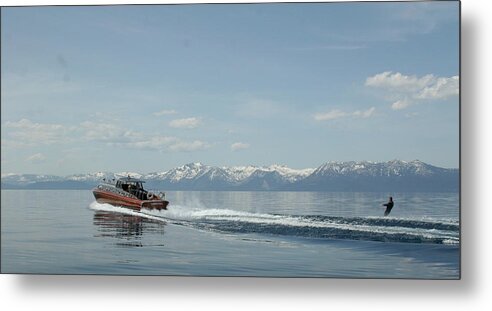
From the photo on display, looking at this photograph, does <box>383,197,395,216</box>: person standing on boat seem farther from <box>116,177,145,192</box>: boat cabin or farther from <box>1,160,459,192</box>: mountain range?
<box>116,177,145,192</box>: boat cabin

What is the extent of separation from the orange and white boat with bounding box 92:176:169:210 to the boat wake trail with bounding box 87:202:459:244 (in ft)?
0.14

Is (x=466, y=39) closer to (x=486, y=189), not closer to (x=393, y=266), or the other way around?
(x=486, y=189)

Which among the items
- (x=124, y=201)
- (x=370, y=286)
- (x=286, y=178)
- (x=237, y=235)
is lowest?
(x=370, y=286)

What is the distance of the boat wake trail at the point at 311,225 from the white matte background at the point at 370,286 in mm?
214

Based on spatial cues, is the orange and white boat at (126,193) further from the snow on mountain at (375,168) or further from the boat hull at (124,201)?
the snow on mountain at (375,168)

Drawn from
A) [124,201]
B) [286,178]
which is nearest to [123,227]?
[124,201]

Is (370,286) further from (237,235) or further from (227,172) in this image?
(227,172)

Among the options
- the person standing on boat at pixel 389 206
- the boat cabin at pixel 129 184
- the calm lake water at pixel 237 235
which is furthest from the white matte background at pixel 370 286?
the boat cabin at pixel 129 184

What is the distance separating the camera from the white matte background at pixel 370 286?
3775 mm

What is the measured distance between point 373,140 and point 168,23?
130 cm

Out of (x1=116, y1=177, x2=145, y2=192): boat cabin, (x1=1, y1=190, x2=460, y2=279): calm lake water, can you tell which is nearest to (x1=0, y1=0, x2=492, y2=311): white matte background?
(x1=1, y1=190, x2=460, y2=279): calm lake water

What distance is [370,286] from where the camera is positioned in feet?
12.6

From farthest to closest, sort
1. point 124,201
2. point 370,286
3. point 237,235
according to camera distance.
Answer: point 124,201 < point 237,235 < point 370,286

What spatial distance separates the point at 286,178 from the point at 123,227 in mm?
957
